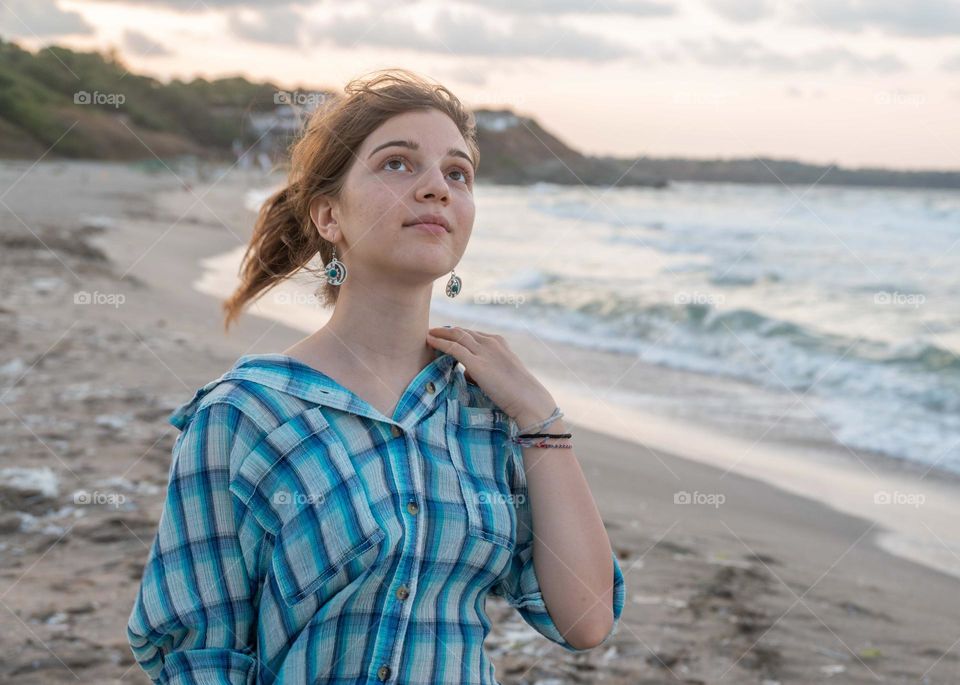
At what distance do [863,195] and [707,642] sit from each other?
127 ft

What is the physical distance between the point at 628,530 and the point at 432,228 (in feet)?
11.2

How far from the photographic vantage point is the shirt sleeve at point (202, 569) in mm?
1609

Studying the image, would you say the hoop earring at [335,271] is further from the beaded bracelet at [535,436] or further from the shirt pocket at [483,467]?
the beaded bracelet at [535,436]

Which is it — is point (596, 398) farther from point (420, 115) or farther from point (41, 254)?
point (41, 254)

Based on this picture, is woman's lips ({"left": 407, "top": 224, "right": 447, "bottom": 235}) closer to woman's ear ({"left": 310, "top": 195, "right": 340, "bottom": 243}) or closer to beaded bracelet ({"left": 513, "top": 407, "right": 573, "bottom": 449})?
woman's ear ({"left": 310, "top": 195, "right": 340, "bottom": 243})

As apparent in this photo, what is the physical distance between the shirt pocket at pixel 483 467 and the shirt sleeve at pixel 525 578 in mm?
28

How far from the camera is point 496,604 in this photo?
12.9ft

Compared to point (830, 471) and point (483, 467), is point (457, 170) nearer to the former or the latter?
point (483, 467)

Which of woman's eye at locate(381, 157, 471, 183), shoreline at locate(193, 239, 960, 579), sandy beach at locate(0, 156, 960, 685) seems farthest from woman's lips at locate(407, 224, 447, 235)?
shoreline at locate(193, 239, 960, 579)

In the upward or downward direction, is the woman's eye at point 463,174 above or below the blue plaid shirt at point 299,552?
above

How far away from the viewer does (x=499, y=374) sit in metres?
1.88

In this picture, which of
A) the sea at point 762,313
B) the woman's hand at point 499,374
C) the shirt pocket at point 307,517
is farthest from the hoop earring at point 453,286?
the sea at point 762,313

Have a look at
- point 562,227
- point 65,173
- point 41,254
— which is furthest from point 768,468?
point 65,173

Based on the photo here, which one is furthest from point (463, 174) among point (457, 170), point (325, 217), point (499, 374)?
point (499, 374)
